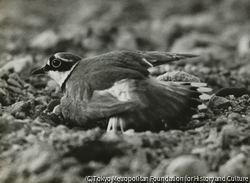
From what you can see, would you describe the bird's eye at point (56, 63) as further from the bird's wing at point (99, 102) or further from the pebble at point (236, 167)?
the pebble at point (236, 167)

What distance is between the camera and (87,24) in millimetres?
A: 2641

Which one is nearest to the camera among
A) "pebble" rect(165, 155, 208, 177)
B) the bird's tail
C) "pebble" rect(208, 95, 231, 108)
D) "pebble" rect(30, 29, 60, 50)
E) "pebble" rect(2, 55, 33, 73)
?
"pebble" rect(165, 155, 208, 177)

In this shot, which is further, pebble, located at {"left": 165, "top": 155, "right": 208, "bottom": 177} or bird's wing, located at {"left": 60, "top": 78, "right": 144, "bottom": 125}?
bird's wing, located at {"left": 60, "top": 78, "right": 144, "bottom": 125}

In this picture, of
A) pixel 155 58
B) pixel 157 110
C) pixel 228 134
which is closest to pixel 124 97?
pixel 157 110

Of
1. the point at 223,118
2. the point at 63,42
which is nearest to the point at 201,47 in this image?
the point at 223,118

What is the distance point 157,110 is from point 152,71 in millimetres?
816

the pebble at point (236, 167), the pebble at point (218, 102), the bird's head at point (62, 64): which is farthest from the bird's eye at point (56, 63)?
the pebble at point (236, 167)

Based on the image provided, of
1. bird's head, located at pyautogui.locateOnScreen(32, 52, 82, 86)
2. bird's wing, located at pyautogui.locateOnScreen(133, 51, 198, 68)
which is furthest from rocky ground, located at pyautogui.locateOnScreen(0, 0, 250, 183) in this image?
bird's head, located at pyautogui.locateOnScreen(32, 52, 82, 86)

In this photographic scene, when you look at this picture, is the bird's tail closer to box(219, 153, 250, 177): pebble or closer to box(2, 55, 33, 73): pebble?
box(219, 153, 250, 177): pebble

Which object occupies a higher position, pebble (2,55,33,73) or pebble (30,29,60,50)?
pebble (30,29,60,50)

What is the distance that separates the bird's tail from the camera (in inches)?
67.8

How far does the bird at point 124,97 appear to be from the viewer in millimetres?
1727

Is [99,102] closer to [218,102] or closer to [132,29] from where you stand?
[218,102]

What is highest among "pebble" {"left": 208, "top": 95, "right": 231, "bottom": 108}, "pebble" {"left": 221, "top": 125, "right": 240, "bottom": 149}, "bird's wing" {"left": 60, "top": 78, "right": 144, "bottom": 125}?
"bird's wing" {"left": 60, "top": 78, "right": 144, "bottom": 125}
